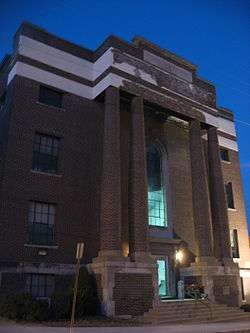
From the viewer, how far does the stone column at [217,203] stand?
25.4 metres

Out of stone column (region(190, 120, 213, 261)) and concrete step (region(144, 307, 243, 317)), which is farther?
stone column (region(190, 120, 213, 261))

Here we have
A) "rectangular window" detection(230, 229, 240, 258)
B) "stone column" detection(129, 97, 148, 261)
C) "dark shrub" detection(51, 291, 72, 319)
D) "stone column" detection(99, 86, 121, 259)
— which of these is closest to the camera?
"dark shrub" detection(51, 291, 72, 319)

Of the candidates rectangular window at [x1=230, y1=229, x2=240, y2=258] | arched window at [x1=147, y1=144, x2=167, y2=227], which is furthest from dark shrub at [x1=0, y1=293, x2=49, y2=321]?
rectangular window at [x1=230, y1=229, x2=240, y2=258]

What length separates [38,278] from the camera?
18.8 m

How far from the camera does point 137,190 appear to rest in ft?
68.9

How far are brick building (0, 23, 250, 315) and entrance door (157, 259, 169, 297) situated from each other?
7cm

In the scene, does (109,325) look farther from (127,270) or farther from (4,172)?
(4,172)

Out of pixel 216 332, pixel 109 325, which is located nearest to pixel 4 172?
pixel 109 325

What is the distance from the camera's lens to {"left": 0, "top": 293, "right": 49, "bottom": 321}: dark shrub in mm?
15375

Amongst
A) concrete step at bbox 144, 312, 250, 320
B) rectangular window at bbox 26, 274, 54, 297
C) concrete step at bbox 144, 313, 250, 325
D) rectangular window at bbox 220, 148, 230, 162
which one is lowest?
concrete step at bbox 144, 313, 250, 325

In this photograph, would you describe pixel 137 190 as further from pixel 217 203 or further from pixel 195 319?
pixel 217 203

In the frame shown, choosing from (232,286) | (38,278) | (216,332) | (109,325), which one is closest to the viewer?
(216,332)

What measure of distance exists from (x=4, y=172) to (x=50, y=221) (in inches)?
146

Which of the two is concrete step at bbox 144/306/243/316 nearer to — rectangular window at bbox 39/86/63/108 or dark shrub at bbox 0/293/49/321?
dark shrub at bbox 0/293/49/321
